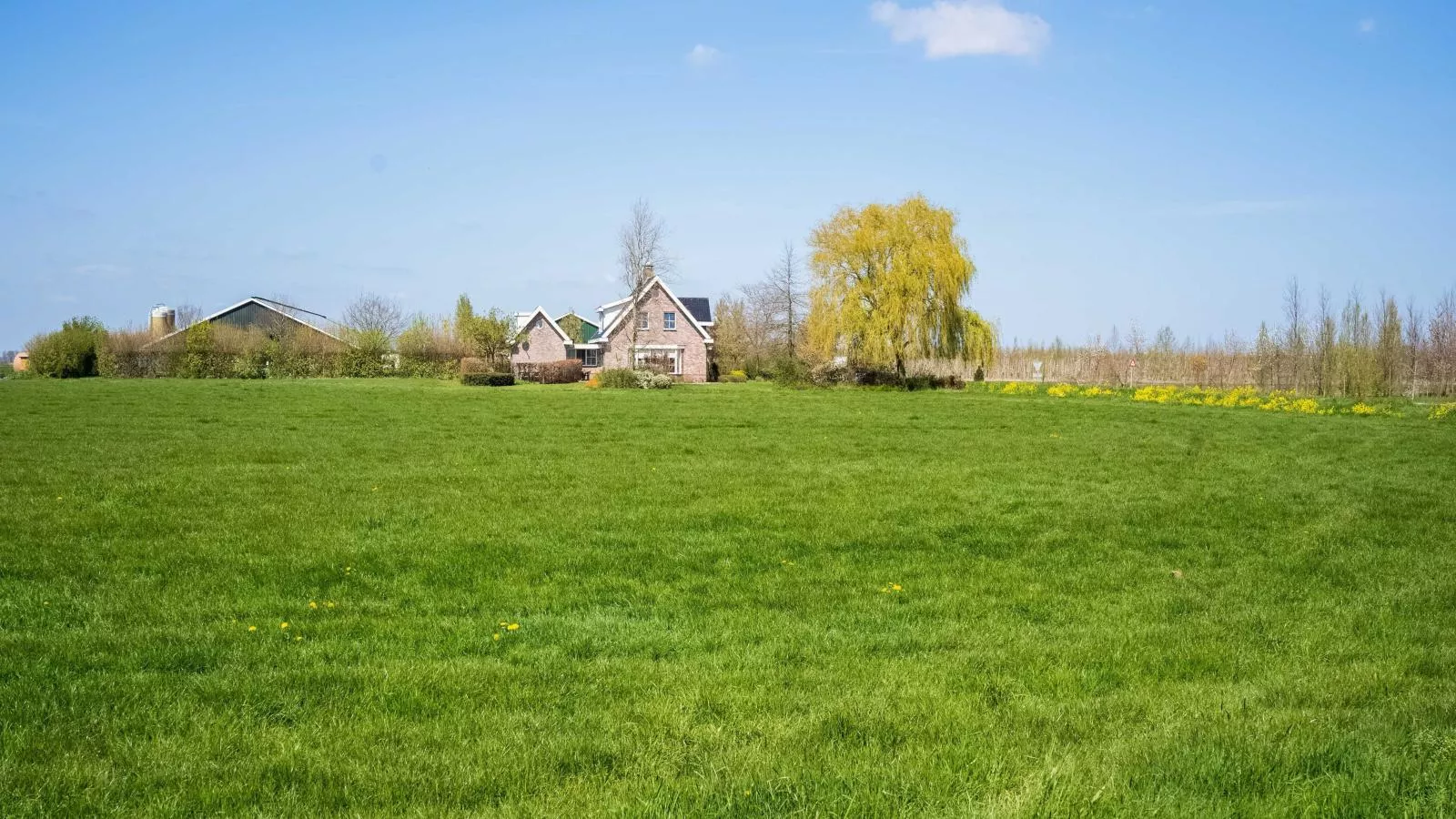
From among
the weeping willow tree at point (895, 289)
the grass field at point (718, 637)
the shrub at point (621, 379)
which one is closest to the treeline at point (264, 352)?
the shrub at point (621, 379)

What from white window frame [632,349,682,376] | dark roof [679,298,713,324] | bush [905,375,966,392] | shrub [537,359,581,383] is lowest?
bush [905,375,966,392]

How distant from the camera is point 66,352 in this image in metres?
55.5

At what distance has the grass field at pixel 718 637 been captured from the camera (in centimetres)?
427

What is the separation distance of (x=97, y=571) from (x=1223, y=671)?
28.9 ft

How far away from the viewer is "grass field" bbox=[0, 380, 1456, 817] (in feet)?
14.0

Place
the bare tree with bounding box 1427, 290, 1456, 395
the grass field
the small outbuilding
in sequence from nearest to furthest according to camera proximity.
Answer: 1. the grass field
2. the bare tree with bounding box 1427, 290, 1456, 395
3. the small outbuilding

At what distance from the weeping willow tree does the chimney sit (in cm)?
4906

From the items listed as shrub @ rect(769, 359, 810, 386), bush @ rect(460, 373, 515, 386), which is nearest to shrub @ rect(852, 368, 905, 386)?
shrub @ rect(769, 359, 810, 386)

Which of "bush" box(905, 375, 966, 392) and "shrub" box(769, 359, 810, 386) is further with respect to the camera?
"shrub" box(769, 359, 810, 386)

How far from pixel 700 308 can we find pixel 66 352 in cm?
4104

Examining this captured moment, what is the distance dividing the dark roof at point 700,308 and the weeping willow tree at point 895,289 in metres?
26.0

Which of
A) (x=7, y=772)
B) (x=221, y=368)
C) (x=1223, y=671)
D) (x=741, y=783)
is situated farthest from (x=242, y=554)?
(x=221, y=368)

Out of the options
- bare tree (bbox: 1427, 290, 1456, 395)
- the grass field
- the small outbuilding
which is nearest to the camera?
the grass field

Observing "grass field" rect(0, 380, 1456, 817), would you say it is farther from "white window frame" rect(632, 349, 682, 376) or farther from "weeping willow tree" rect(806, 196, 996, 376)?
"white window frame" rect(632, 349, 682, 376)
